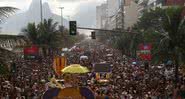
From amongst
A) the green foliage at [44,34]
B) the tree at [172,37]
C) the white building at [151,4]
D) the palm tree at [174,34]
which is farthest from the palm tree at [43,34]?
the palm tree at [174,34]

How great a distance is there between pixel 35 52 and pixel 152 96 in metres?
21.2

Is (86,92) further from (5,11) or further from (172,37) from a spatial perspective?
(172,37)

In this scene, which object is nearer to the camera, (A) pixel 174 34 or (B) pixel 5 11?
(B) pixel 5 11

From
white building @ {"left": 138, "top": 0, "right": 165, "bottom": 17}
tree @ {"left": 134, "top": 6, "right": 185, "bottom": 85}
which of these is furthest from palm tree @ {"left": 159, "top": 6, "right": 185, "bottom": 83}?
white building @ {"left": 138, "top": 0, "right": 165, "bottom": 17}

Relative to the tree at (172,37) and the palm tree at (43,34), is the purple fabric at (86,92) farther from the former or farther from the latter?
the palm tree at (43,34)

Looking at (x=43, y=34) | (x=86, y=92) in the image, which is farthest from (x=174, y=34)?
(x=43, y=34)

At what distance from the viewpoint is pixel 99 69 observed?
112 feet

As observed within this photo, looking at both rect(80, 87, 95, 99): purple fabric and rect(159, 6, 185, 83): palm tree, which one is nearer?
rect(80, 87, 95, 99): purple fabric

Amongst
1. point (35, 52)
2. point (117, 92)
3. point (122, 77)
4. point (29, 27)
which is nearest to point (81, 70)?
point (117, 92)

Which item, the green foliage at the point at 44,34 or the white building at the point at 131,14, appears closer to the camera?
the green foliage at the point at 44,34

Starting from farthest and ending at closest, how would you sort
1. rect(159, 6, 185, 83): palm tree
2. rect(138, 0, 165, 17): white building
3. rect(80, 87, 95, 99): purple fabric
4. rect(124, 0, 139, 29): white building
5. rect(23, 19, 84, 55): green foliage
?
rect(124, 0, 139, 29): white building → rect(138, 0, 165, 17): white building → rect(23, 19, 84, 55): green foliage → rect(159, 6, 185, 83): palm tree → rect(80, 87, 95, 99): purple fabric

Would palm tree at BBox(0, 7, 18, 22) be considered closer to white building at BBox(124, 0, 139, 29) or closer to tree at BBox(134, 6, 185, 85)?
tree at BBox(134, 6, 185, 85)

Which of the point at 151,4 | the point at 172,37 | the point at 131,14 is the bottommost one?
the point at 172,37

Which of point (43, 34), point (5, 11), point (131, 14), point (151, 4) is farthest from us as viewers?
point (131, 14)
